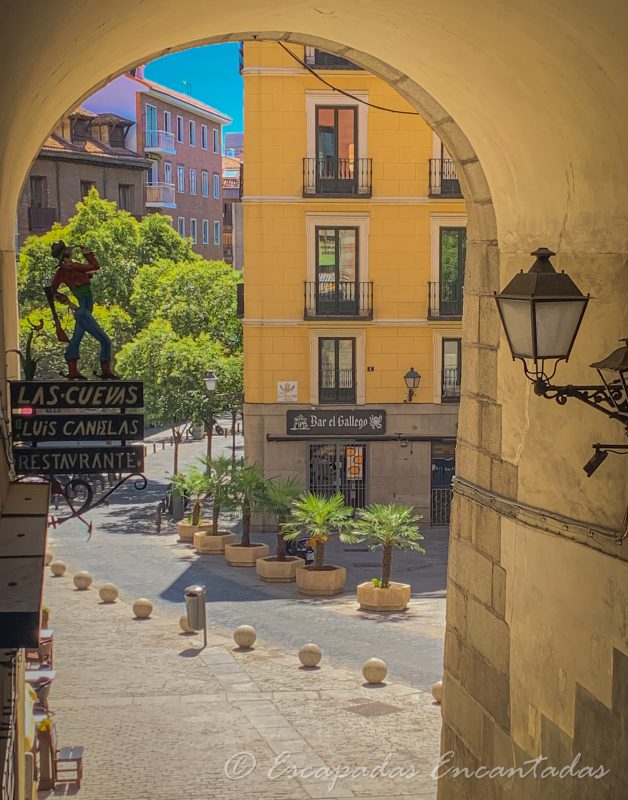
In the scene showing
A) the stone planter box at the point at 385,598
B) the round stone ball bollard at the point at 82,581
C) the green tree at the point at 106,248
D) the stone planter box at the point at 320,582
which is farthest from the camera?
the green tree at the point at 106,248

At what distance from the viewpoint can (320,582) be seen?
2458 cm

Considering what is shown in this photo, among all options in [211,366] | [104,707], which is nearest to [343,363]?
[211,366]

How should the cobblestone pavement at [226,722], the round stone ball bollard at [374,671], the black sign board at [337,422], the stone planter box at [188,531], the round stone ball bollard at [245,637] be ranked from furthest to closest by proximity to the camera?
1. the black sign board at [337,422]
2. the stone planter box at [188,531]
3. the round stone ball bollard at [245,637]
4. the round stone ball bollard at [374,671]
5. the cobblestone pavement at [226,722]

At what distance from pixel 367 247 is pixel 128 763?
19140 millimetres

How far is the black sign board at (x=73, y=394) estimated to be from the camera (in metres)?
9.03

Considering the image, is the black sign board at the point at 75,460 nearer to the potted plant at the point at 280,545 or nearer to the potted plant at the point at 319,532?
the potted plant at the point at 319,532

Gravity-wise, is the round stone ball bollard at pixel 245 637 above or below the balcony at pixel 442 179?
below

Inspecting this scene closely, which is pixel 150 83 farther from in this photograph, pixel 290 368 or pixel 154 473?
pixel 290 368

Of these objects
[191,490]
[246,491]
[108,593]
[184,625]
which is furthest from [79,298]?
[191,490]

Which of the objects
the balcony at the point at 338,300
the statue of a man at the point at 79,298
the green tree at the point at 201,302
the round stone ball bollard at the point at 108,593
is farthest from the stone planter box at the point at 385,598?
the green tree at the point at 201,302

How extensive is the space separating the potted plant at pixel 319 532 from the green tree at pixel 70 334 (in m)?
13.3

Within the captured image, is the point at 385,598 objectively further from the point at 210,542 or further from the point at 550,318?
the point at 550,318

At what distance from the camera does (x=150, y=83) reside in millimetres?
73625

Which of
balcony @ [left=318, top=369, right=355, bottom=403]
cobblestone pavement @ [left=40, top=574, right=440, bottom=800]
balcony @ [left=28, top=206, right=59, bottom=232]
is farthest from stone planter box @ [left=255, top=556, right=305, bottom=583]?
balcony @ [left=28, top=206, right=59, bottom=232]
